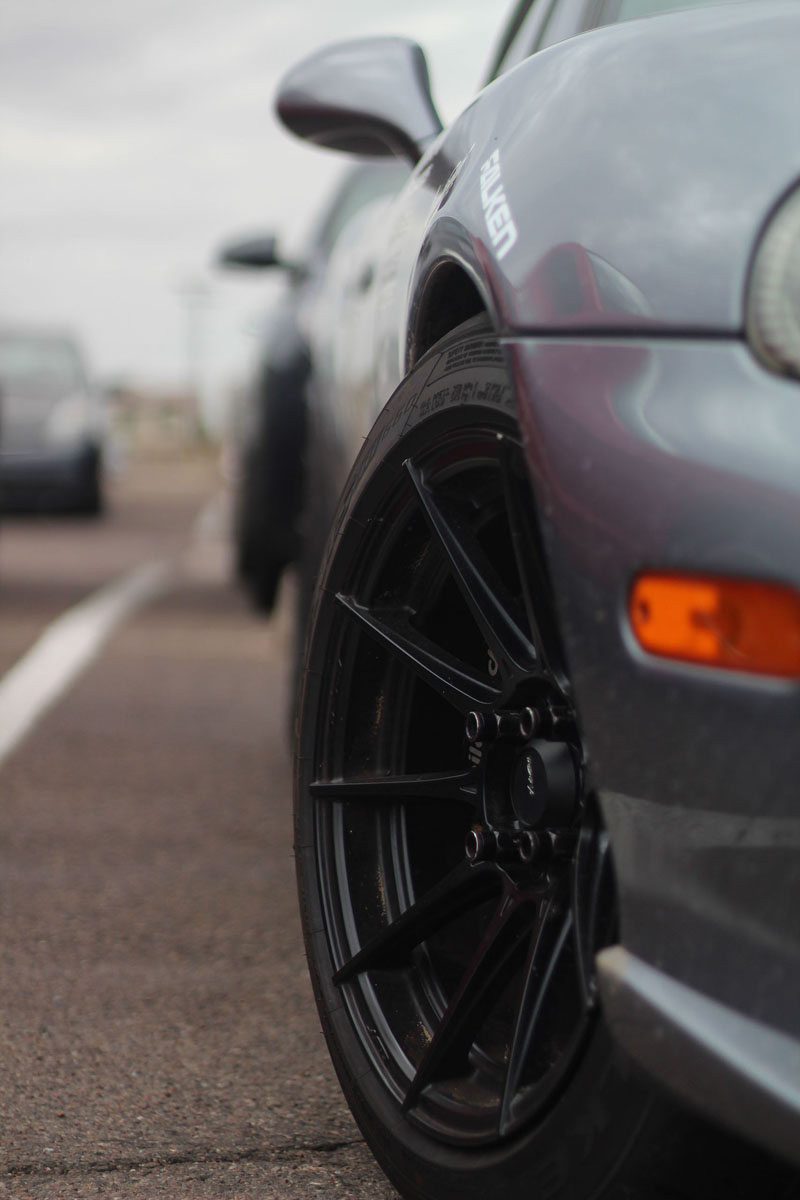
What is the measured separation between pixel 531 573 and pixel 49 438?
14.2 meters

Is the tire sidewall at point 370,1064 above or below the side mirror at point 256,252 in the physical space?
above

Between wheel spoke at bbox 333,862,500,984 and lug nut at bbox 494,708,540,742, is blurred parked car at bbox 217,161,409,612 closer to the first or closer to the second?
wheel spoke at bbox 333,862,500,984

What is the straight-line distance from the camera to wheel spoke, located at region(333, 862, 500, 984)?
5.74ft

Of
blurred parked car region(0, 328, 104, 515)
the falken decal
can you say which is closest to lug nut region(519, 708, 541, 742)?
the falken decal

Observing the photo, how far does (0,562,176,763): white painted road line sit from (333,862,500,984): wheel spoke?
2812mm

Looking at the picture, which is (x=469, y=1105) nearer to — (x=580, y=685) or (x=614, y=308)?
(x=580, y=685)

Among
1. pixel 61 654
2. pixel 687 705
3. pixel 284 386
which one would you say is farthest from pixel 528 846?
pixel 61 654

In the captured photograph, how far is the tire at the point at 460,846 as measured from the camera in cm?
152

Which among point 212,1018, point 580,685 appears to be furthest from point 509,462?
point 212,1018

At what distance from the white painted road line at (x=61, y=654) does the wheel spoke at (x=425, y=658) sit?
2811 mm

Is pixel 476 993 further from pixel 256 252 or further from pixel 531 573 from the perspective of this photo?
pixel 256 252

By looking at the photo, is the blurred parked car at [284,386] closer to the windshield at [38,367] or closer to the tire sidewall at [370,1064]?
the tire sidewall at [370,1064]

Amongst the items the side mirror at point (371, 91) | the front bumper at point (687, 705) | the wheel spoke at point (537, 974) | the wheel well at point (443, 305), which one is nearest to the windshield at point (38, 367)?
the side mirror at point (371, 91)

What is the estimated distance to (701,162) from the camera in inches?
56.0
